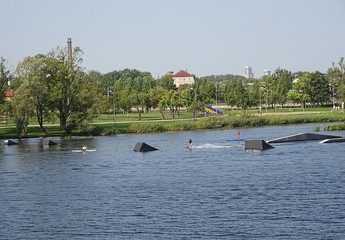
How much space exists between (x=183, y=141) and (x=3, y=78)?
46.1 meters

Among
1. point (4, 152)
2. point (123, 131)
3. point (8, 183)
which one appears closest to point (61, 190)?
point (8, 183)

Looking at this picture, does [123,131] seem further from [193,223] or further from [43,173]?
[193,223]

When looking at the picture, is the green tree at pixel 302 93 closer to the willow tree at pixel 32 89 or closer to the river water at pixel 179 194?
the willow tree at pixel 32 89

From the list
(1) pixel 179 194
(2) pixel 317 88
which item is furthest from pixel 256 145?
(2) pixel 317 88

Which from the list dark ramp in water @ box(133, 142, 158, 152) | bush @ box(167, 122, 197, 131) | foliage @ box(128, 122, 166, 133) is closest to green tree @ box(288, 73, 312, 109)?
bush @ box(167, 122, 197, 131)

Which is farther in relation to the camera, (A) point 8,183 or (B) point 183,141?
(B) point 183,141

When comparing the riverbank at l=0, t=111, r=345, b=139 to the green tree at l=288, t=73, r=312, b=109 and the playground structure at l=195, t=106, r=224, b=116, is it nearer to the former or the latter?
the playground structure at l=195, t=106, r=224, b=116

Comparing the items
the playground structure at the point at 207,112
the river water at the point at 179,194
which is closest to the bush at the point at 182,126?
the playground structure at the point at 207,112

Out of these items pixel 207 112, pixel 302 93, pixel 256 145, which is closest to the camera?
pixel 256 145

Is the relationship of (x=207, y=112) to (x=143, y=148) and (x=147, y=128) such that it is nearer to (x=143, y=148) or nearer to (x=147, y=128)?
(x=147, y=128)

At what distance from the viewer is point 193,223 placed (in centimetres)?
3631

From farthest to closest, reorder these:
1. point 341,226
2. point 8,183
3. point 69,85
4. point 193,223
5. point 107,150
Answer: point 69,85 → point 107,150 → point 8,183 → point 193,223 → point 341,226

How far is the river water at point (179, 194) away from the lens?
35.2 metres

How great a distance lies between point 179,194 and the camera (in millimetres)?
45969
